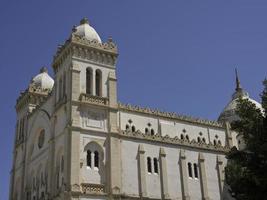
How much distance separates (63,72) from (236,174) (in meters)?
24.2

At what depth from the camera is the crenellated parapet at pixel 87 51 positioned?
47562 millimetres

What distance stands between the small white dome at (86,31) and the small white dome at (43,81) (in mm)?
12379

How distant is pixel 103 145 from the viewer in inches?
1763

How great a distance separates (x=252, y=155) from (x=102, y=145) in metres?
19.3

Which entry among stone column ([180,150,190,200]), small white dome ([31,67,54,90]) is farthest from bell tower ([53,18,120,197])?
small white dome ([31,67,54,90])

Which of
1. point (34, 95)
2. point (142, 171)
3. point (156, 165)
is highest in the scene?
point (34, 95)

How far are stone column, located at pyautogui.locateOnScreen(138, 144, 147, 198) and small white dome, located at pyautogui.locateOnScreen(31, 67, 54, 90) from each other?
19.2m

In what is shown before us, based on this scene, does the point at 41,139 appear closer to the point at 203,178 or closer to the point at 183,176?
the point at 183,176

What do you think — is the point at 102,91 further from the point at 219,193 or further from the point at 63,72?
the point at 219,193

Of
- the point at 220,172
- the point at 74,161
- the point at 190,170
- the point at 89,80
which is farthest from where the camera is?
the point at 220,172

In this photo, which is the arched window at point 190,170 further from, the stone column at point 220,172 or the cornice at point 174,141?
the stone column at point 220,172

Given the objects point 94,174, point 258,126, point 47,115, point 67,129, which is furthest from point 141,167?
point 258,126

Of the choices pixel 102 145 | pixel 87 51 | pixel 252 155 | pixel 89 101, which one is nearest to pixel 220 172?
pixel 102 145

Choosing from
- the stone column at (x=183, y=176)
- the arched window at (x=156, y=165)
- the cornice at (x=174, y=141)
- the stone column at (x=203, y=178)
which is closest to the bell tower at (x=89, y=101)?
the cornice at (x=174, y=141)
